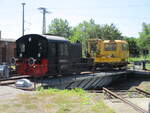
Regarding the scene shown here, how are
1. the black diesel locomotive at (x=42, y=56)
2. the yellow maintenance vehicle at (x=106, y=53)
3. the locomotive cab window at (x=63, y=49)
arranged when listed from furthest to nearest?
the yellow maintenance vehicle at (x=106, y=53) < the locomotive cab window at (x=63, y=49) < the black diesel locomotive at (x=42, y=56)

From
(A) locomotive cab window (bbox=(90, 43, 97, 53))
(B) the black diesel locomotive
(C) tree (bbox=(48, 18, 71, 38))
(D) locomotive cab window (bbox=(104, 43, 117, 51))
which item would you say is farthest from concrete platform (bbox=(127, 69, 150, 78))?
(C) tree (bbox=(48, 18, 71, 38))

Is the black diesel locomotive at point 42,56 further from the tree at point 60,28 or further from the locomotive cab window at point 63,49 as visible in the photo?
the tree at point 60,28

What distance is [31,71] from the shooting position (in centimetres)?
1602

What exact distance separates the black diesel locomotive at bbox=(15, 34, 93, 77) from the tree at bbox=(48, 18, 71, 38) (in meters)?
87.5

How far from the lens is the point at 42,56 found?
15859 mm

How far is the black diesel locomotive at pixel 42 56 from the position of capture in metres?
15.7

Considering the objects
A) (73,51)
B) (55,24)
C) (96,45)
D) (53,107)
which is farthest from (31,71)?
(55,24)

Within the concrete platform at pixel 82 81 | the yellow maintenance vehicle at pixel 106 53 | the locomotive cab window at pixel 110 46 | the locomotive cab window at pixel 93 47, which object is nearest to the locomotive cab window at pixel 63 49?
the concrete platform at pixel 82 81

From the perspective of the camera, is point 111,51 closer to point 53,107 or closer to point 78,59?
point 78,59

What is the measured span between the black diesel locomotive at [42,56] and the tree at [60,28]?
87.5 meters

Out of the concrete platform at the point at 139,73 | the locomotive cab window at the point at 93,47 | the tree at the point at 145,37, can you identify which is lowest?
the concrete platform at the point at 139,73

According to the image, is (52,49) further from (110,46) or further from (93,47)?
(110,46)

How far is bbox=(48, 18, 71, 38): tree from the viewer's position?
347 feet

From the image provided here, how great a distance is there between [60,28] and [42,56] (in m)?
94.4
